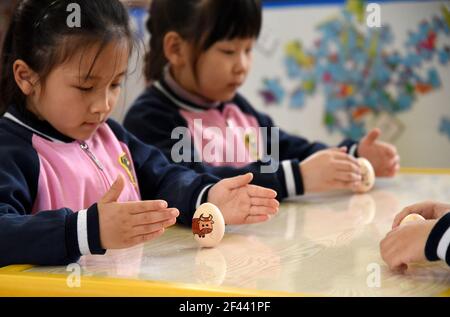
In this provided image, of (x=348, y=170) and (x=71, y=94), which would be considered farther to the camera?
(x=348, y=170)

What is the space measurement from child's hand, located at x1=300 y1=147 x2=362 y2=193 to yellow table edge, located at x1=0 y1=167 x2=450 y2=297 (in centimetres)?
55

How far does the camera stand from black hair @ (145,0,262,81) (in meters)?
1.32

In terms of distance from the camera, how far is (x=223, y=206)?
97 centimetres

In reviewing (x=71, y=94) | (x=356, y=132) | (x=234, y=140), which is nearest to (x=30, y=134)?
(x=71, y=94)

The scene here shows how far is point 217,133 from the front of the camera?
1.41 meters

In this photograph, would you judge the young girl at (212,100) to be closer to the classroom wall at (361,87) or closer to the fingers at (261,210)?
the fingers at (261,210)

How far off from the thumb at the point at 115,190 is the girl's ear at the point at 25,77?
0.25 m

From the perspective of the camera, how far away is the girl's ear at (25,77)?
0.94 meters

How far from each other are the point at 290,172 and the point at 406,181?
297 millimetres

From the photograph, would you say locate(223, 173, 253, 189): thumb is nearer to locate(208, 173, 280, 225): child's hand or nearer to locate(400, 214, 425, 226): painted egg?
locate(208, 173, 280, 225): child's hand

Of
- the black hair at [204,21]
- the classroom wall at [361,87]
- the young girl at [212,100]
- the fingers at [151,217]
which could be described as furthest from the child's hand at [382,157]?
the classroom wall at [361,87]

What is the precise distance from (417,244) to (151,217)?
11.5 inches
